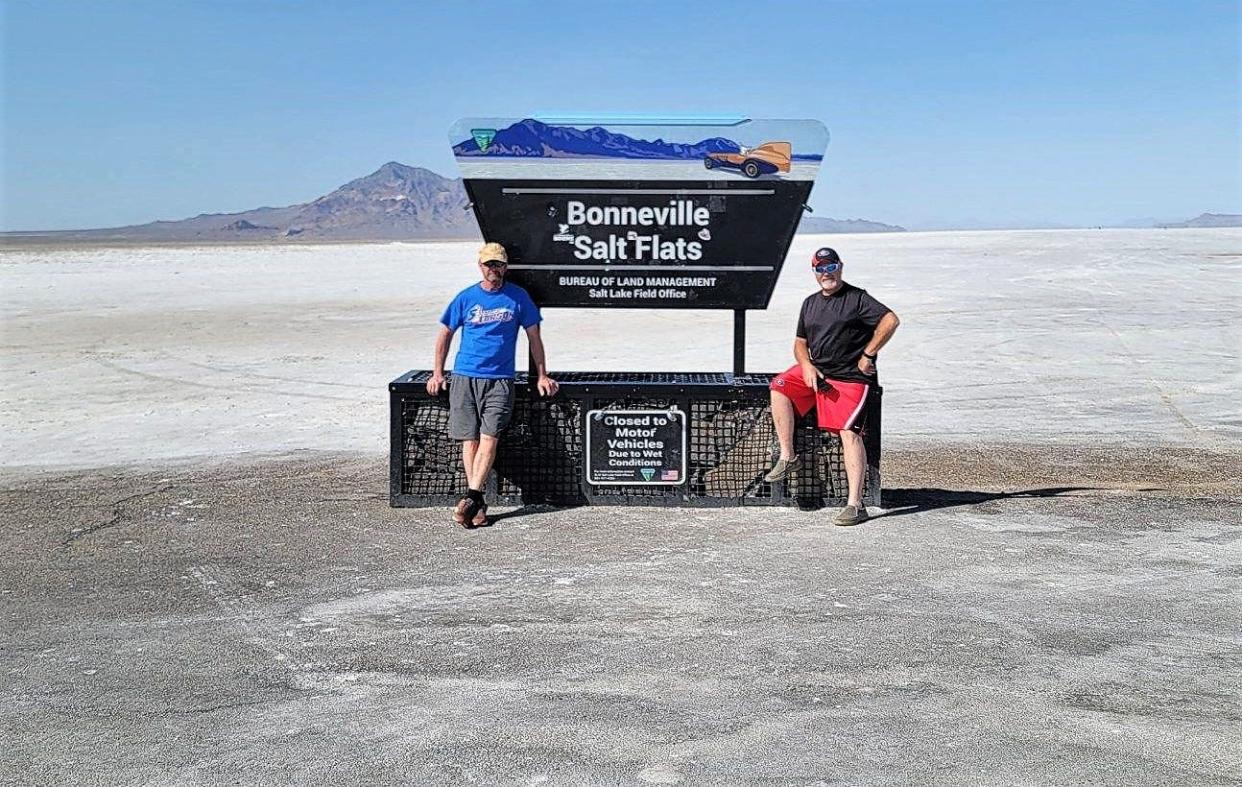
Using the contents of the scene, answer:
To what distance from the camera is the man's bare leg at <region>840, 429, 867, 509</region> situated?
7.92m

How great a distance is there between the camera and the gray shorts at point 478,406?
8.05 meters

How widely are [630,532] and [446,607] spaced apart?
1776 millimetres

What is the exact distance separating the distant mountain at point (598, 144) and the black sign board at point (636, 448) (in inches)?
66.7

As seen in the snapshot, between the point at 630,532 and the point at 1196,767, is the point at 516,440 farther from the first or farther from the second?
the point at 1196,767

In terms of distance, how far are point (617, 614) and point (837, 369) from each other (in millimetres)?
2576

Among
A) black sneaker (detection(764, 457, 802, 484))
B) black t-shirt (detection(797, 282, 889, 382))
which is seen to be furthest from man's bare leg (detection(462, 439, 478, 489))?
black t-shirt (detection(797, 282, 889, 382))

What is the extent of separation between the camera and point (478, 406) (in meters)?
8.09

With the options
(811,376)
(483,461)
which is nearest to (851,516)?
(811,376)

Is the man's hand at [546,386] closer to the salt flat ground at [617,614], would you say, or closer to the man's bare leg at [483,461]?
the man's bare leg at [483,461]

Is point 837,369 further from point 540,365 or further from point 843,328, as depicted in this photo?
point 540,365

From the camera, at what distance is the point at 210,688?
5117mm

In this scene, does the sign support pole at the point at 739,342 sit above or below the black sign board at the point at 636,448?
above

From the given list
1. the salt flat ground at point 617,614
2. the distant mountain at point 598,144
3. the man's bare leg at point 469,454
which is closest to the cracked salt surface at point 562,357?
the salt flat ground at point 617,614

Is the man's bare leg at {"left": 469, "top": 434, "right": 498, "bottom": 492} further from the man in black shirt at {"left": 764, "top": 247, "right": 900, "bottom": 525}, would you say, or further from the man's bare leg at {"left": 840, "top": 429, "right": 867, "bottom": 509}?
the man's bare leg at {"left": 840, "top": 429, "right": 867, "bottom": 509}
